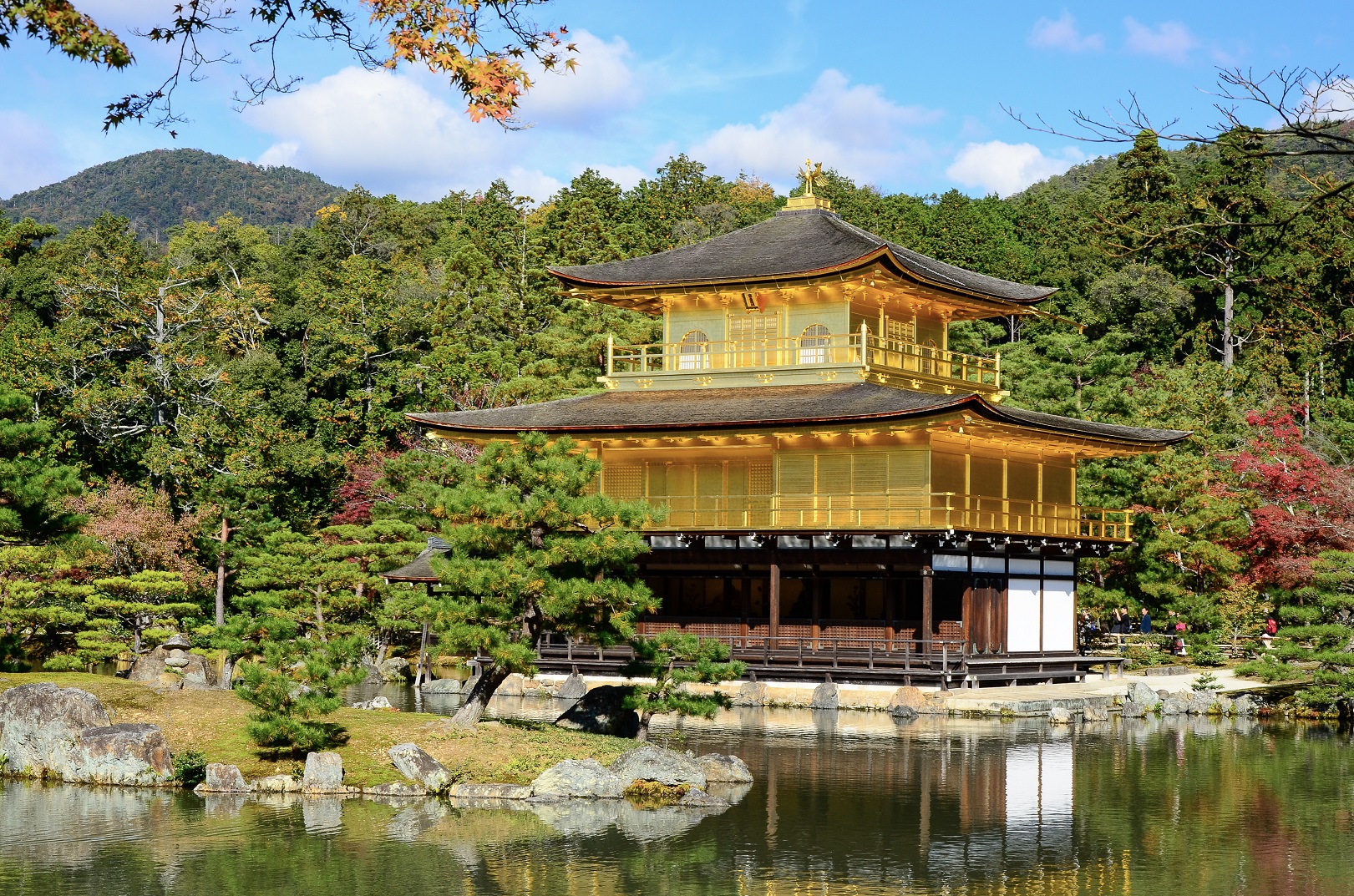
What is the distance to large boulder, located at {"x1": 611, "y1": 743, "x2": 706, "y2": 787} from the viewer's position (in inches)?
765

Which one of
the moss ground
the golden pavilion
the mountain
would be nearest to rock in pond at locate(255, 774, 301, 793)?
the moss ground

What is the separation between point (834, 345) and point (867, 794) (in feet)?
59.6

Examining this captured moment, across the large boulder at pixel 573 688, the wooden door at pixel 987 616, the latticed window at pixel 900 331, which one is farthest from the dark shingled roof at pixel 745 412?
the large boulder at pixel 573 688

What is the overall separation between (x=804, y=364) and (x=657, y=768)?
61.3 ft

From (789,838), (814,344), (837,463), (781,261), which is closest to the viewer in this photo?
(789,838)

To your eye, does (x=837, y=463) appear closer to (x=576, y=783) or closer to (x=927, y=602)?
(x=927, y=602)

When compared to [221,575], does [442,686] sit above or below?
below

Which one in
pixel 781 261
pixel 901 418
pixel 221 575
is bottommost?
pixel 221 575

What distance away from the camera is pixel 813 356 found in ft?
122

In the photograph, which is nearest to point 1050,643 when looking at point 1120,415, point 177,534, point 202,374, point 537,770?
point 1120,415

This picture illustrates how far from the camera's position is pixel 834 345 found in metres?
36.7

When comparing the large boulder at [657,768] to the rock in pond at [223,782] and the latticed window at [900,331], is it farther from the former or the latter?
the latticed window at [900,331]

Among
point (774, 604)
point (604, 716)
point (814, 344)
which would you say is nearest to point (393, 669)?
point (774, 604)

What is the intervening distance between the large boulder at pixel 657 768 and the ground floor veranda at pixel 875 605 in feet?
41.0
